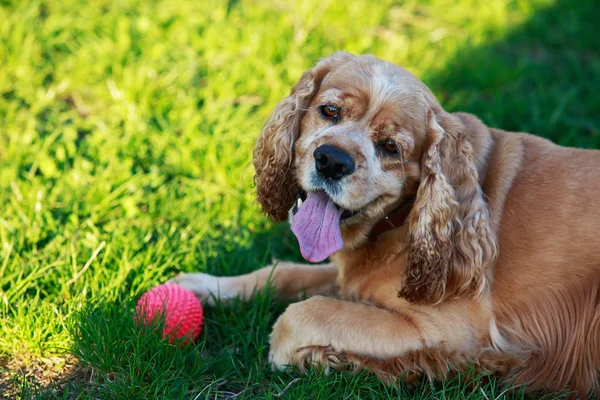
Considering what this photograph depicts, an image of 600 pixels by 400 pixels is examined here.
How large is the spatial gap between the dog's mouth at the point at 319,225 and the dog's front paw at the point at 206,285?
26.6 inches

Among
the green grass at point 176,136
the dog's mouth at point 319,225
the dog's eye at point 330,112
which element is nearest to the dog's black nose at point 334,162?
the dog's mouth at point 319,225

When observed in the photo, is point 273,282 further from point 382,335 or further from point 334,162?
point 334,162

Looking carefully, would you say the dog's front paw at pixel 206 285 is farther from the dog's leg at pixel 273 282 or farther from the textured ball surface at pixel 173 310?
the textured ball surface at pixel 173 310

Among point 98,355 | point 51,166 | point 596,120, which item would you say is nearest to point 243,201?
point 51,166

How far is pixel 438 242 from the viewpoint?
3396mm

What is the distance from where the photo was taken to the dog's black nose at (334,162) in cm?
334

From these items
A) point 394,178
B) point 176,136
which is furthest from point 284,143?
point 176,136

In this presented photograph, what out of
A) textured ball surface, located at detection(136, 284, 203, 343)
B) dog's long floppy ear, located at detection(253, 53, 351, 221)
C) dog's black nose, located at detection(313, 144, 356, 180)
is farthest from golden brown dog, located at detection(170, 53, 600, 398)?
textured ball surface, located at detection(136, 284, 203, 343)

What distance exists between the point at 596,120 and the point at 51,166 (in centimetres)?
409

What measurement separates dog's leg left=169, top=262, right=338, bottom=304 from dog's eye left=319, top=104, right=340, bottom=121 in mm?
876

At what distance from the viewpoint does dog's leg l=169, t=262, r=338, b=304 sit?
3.94 m

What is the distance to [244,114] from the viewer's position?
548 centimetres

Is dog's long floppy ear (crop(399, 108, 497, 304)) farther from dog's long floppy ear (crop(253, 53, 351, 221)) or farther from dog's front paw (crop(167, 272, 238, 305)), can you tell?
dog's front paw (crop(167, 272, 238, 305))

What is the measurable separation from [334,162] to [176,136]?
85.7 inches
